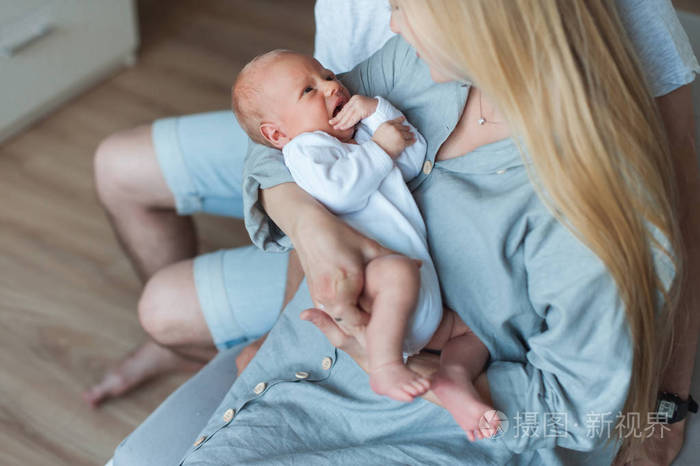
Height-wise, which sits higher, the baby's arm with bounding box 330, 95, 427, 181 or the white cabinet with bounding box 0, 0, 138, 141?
the baby's arm with bounding box 330, 95, 427, 181

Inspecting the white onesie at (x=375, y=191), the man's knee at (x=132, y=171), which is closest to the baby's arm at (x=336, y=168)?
the white onesie at (x=375, y=191)

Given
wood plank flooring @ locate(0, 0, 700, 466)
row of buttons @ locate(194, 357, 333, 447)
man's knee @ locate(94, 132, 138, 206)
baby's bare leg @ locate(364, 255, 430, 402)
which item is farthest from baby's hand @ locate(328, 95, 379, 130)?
wood plank flooring @ locate(0, 0, 700, 466)

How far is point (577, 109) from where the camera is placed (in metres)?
0.81

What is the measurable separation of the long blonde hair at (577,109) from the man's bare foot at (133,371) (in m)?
1.03

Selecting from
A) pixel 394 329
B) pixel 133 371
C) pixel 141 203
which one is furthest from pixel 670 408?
pixel 133 371

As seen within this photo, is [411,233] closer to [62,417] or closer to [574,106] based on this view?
[574,106]

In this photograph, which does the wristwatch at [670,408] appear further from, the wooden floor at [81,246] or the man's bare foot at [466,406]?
the wooden floor at [81,246]

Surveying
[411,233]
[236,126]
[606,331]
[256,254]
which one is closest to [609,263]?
[606,331]

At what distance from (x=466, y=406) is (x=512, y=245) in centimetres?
21

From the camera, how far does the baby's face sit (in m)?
1.01

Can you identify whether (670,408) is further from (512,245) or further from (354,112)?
(354,112)

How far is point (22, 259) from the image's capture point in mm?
1903

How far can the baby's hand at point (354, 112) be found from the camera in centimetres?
99

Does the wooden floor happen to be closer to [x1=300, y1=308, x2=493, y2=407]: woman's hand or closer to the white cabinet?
the white cabinet
